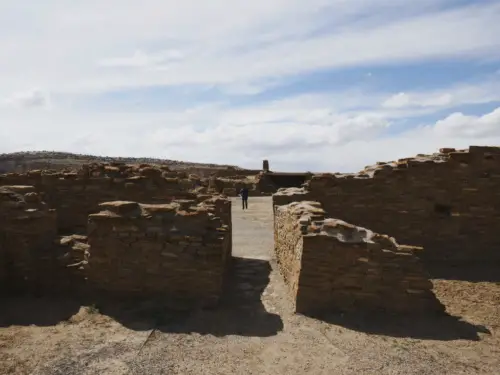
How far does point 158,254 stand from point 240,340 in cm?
212

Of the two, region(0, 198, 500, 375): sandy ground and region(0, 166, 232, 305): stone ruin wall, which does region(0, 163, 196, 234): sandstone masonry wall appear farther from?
region(0, 198, 500, 375): sandy ground

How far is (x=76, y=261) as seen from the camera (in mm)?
8086

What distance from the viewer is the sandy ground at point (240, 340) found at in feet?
18.2

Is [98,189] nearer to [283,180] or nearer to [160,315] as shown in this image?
[160,315]

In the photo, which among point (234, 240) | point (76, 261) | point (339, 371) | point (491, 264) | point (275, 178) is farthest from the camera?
point (275, 178)

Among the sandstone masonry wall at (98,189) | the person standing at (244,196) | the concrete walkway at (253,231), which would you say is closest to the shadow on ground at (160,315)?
the sandstone masonry wall at (98,189)

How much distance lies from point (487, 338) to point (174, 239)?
16.6 ft

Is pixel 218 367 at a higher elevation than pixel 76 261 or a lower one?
lower

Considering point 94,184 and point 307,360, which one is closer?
point 307,360

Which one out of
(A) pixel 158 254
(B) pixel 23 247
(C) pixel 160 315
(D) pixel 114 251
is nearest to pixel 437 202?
(A) pixel 158 254

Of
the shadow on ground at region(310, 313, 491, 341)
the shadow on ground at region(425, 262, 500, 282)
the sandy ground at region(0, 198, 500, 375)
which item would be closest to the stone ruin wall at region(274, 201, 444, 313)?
the shadow on ground at region(310, 313, 491, 341)

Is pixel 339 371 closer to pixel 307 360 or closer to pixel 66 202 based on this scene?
pixel 307 360

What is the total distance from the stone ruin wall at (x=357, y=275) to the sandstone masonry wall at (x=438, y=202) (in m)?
3.99

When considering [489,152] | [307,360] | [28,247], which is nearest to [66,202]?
[28,247]
